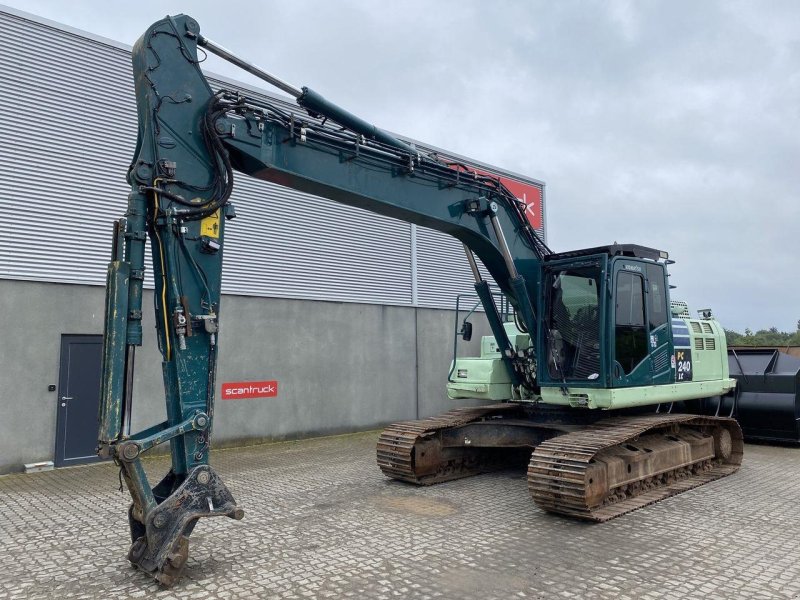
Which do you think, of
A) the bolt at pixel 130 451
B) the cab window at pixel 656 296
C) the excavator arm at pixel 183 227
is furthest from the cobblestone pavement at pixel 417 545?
the cab window at pixel 656 296

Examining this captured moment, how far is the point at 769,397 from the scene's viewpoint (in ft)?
35.5

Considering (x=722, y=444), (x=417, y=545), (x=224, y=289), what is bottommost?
(x=417, y=545)

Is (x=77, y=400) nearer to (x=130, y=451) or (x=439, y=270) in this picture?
(x=130, y=451)

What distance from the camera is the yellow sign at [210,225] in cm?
505

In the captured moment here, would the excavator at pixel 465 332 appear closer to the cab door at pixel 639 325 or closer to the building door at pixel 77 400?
the cab door at pixel 639 325

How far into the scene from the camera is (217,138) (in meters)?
5.13

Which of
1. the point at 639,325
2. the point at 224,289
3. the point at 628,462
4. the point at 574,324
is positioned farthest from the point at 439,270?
the point at 628,462

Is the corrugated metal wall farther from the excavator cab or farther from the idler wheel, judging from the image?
the idler wheel

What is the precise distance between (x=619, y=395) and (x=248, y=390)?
7.22m

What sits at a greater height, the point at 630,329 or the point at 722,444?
the point at 630,329

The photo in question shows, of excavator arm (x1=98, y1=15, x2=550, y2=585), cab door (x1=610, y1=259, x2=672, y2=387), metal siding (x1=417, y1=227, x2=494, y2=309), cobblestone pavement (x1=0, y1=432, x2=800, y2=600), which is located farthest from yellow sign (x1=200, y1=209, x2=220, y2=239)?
metal siding (x1=417, y1=227, x2=494, y2=309)

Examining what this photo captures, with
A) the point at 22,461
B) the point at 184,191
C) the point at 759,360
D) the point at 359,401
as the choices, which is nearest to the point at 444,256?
the point at 359,401

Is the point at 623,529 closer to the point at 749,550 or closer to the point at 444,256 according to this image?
the point at 749,550

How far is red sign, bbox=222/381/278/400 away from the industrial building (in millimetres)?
22
